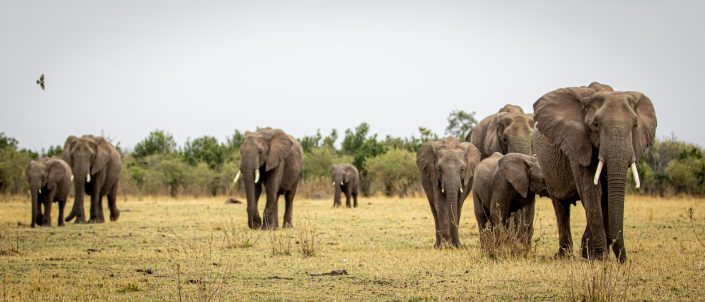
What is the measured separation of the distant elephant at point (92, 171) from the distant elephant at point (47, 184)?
0.40m

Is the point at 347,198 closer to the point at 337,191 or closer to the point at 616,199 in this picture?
the point at 337,191

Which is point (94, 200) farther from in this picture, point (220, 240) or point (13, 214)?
point (220, 240)

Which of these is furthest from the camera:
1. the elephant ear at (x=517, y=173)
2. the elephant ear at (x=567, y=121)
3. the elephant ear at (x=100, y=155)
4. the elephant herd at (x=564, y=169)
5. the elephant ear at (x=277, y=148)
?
the elephant ear at (x=100, y=155)

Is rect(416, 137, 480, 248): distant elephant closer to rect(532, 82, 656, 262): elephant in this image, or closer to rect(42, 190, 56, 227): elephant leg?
rect(532, 82, 656, 262): elephant

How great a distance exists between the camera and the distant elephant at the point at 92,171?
25.7m

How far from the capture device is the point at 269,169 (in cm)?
2272

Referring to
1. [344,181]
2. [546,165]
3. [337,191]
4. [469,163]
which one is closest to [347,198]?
[337,191]

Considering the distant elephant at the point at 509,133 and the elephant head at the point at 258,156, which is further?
the elephant head at the point at 258,156

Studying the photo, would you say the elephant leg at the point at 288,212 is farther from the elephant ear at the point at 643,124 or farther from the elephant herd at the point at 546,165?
the elephant ear at the point at 643,124

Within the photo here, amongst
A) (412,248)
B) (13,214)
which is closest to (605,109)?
(412,248)

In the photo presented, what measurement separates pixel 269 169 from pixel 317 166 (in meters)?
40.5

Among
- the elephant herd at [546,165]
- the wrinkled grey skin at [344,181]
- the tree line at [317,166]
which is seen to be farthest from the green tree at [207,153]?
the elephant herd at [546,165]

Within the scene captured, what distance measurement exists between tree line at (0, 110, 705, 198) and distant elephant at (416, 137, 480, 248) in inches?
871

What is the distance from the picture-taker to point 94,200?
26453 mm
